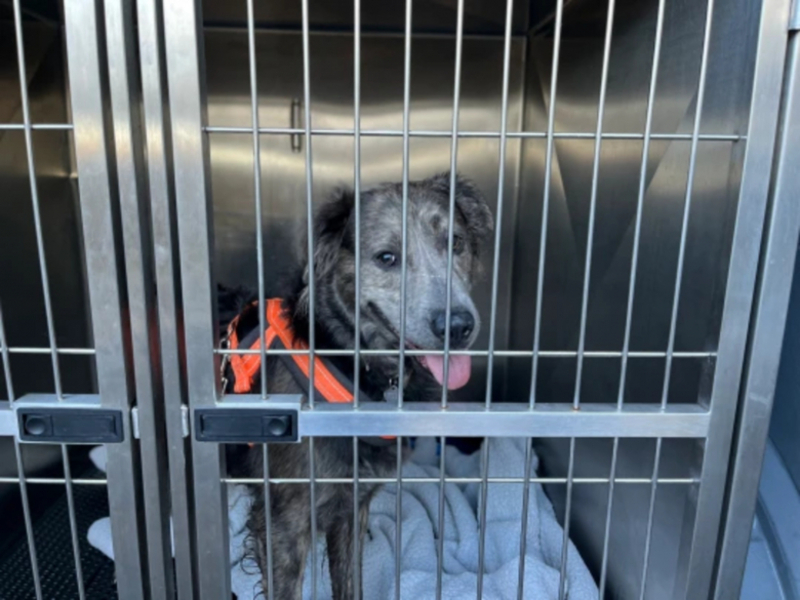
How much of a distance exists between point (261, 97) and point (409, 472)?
1636 mm

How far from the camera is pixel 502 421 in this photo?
1.10 m

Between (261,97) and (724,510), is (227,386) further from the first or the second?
(261,97)

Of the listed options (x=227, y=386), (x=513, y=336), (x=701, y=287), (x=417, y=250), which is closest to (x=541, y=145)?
(x=513, y=336)

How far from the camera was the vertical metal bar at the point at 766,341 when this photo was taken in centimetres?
101

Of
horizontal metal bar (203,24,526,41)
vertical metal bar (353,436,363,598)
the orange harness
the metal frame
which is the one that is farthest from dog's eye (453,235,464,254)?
horizontal metal bar (203,24,526,41)

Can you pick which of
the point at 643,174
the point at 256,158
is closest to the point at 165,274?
the point at 256,158

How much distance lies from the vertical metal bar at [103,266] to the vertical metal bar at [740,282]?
41.6 inches

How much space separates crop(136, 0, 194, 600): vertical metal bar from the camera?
3.14 feet

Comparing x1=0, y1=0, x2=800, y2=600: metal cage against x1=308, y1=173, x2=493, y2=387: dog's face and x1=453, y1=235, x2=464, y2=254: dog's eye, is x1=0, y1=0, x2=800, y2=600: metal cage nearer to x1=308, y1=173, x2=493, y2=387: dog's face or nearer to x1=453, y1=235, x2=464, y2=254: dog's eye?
x1=308, y1=173, x2=493, y2=387: dog's face

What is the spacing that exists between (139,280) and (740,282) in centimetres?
104

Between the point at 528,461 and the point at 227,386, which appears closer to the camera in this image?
the point at 528,461

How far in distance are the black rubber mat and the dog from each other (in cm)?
44

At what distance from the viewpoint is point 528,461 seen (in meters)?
1.12

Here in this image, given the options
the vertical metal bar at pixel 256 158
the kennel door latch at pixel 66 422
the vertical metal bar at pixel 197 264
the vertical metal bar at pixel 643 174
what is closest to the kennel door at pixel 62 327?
the kennel door latch at pixel 66 422
